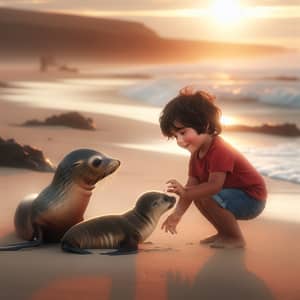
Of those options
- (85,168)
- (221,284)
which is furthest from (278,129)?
(221,284)

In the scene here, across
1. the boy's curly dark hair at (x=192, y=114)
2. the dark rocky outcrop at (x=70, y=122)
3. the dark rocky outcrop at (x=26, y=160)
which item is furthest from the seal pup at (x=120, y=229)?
the dark rocky outcrop at (x=70, y=122)

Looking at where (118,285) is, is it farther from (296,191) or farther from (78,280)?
(296,191)

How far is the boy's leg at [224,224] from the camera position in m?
5.76

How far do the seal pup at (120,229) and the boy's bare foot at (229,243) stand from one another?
0.35 metres

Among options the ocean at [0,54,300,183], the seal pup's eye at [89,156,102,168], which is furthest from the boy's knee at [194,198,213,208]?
the ocean at [0,54,300,183]

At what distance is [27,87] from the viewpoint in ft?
76.7

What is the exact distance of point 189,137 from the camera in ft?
18.4

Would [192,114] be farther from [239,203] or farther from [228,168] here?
[239,203]

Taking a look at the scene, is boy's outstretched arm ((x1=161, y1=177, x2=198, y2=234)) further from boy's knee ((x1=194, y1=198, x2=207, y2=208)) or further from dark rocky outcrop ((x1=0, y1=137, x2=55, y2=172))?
dark rocky outcrop ((x1=0, y1=137, x2=55, y2=172))

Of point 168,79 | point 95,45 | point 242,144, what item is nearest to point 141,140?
point 242,144

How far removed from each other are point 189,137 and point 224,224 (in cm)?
60

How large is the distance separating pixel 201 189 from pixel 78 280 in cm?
105

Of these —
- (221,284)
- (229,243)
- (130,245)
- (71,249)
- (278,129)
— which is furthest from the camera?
(278,129)

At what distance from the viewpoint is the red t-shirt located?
564 cm
